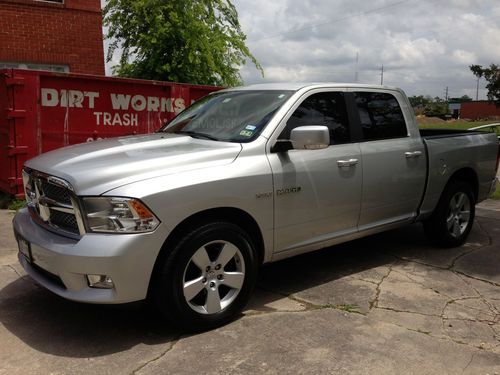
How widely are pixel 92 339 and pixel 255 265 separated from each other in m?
1.26

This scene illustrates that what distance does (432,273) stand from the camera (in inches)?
195

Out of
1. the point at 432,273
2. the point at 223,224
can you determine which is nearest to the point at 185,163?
the point at 223,224

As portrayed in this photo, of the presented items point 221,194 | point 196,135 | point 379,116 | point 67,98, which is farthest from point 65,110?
point 221,194

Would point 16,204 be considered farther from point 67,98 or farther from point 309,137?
point 309,137

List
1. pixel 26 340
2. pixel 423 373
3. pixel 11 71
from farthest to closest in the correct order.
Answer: pixel 11 71, pixel 26 340, pixel 423 373

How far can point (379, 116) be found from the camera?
4.96 m

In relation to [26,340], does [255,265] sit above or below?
above

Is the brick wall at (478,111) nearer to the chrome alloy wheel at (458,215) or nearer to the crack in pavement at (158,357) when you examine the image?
the chrome alloy wheel at (458,215)

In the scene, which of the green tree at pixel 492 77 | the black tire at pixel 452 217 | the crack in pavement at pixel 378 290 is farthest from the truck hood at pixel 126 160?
the green tree at pixel 492 77

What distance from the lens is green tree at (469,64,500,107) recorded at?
44.4 m

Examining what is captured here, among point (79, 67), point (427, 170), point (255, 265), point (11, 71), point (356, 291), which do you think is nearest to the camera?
point (255, 265)

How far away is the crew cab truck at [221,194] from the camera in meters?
3.14

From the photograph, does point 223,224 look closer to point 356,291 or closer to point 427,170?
point 356,291

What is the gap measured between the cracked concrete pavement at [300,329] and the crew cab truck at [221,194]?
0.31m
